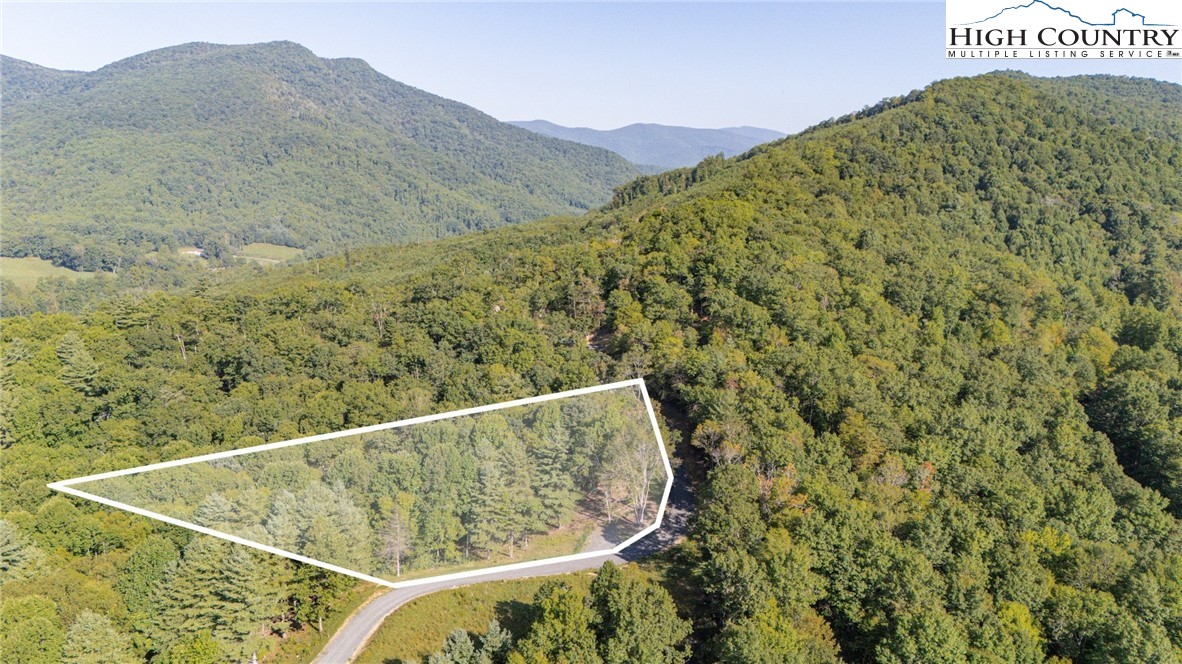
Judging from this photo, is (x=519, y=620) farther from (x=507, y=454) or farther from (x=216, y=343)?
(x=216, y=343)

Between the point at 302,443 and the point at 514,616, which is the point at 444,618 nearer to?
the point at 514,616

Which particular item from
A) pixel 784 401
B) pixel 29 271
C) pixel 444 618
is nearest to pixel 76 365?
pixel 444 618

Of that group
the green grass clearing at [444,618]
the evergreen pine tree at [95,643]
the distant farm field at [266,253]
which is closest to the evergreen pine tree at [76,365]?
the evergreen pine tree at [95,643]

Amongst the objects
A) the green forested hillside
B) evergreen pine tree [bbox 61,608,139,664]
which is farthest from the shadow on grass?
evergreen pine tree [bbox 61,608,139,664]

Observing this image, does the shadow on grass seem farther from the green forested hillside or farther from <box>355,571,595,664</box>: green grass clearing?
the green forested hillside

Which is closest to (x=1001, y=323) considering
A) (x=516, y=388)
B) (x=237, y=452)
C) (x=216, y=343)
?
(x=516, y=388)
